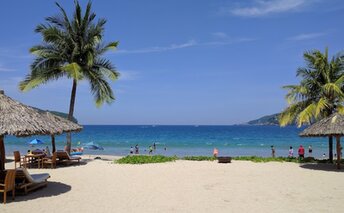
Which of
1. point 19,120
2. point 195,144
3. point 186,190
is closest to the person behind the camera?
point 19,120

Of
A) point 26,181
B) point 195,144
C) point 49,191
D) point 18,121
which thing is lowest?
point 195,144

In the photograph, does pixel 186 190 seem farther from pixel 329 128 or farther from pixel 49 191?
pixel 329 128

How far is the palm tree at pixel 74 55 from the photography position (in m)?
19.2

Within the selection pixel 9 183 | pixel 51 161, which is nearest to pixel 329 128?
pixel 51 161

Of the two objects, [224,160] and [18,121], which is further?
[224,160]

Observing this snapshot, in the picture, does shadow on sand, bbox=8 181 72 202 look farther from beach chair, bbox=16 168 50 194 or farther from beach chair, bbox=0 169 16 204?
beach chair, bbox=0 169 16 204

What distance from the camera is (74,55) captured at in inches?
765

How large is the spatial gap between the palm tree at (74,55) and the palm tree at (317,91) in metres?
10.00

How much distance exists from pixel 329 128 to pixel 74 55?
13553mm

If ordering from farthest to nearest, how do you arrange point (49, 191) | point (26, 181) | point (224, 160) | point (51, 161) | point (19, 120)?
point (224, 160) < point (51, 161) < point (49, 191) < point (19, 120) < point (26, 181)

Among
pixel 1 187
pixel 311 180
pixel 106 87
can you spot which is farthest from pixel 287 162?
pixel 1 187

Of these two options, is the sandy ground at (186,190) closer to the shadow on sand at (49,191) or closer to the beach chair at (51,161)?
the shadow on sand at (49,191)

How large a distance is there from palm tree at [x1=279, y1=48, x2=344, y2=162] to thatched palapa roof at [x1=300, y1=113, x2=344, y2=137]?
Result: 1.71m

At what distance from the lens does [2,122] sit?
31.4ft
